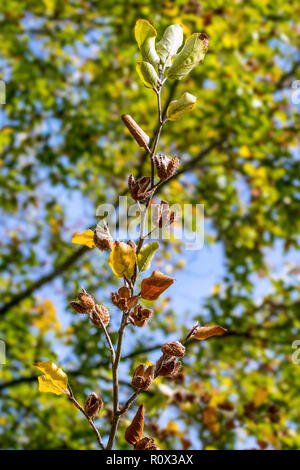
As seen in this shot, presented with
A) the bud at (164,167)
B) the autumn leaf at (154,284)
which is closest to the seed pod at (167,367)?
the autumn leaf at (154,284)

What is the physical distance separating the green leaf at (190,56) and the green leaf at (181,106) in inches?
2.0

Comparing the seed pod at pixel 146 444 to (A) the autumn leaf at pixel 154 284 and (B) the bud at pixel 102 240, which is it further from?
(B) the bud at pixel 102 240

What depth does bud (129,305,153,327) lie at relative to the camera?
91cm

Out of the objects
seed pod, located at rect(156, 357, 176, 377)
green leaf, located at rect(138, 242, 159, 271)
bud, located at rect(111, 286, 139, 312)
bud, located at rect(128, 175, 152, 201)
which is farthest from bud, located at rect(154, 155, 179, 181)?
seed pod, located at rect(156, 357, 176, 377)

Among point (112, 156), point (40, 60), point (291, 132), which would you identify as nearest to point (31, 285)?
point (112, 156)

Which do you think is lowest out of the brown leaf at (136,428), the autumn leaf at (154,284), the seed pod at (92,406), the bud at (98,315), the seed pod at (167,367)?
the brown leaf at (136,428)

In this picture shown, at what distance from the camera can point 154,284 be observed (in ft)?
2.92

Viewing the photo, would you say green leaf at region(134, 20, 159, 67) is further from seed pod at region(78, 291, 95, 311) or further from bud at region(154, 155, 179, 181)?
seed pod at region(78, 291, 95, 311)

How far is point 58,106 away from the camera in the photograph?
13.8 ft

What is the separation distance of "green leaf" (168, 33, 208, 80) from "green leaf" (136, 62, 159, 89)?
3cm

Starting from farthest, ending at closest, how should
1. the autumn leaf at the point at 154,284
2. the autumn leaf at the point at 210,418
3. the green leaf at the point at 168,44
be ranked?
the autumn leaf at the point at 210,418 < the green leaf at the point at 168,44 < the autumn leaf at the point at 154,284

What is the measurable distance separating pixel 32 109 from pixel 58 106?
1.21 ft

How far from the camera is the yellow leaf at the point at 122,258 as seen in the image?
35.1 inches
